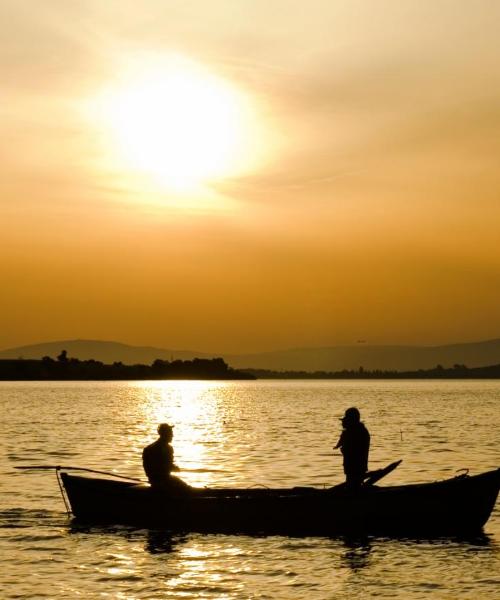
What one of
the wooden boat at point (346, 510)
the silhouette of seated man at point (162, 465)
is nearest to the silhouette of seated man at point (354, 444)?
the wooden boat at point (346, 510)

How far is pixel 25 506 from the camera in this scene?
1241 inches

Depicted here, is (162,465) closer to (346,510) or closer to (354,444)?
(346,510)

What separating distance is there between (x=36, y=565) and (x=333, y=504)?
785cm

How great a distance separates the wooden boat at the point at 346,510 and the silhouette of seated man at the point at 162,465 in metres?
0.27

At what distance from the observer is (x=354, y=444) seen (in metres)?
24.8

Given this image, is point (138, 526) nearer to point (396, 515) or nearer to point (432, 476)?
point (396, 515)

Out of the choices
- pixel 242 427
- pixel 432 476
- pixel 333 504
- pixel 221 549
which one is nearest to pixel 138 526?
pixel 221 549

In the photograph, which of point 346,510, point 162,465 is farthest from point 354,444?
point 162,465

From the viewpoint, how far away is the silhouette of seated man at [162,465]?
25.7 meters

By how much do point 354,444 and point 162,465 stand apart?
527cm

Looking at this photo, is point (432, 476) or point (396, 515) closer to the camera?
point (396, 515)

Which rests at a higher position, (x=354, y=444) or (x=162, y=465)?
(x=354, y=444)

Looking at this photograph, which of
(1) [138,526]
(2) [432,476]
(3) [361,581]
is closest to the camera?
(3) [361,581]

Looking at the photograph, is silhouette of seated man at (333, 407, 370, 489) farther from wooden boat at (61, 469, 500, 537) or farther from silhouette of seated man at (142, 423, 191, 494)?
silhouette of seated man at (142, 423, 191, 494)
